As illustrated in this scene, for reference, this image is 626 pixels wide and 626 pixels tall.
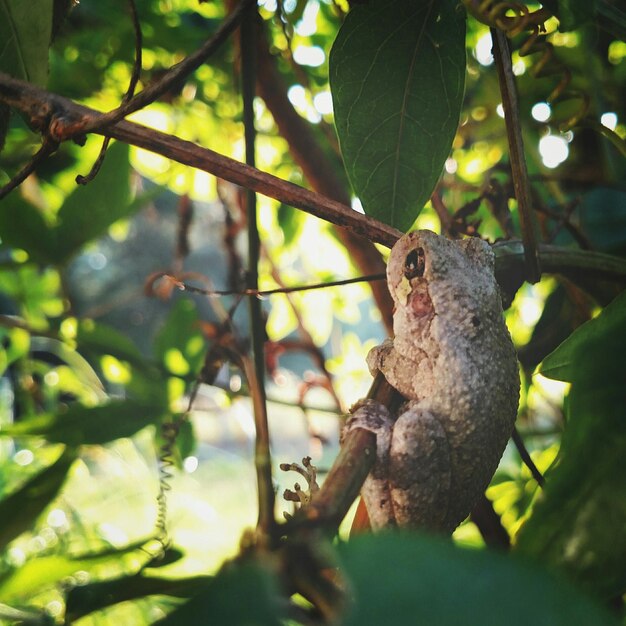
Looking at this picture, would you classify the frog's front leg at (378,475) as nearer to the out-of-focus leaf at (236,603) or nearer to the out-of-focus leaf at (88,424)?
the out-of-focus leaf at (236,603)

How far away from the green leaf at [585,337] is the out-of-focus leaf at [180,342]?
0.63 m

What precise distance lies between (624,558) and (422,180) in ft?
0.94

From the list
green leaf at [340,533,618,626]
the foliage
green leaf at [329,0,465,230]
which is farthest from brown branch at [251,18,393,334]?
green leaf at [340,533,618,626]

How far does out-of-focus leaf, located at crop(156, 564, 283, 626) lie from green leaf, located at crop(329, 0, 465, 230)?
1.02ft

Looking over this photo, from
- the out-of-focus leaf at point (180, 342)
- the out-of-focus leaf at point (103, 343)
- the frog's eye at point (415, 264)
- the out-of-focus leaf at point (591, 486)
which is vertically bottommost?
the out-of-focus leaf at point (591, 486)

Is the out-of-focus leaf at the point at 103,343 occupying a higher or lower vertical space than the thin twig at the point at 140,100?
higher

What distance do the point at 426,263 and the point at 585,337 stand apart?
11cm

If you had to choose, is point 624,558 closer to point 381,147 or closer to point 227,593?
point 227,593

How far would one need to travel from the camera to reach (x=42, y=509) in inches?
24.4

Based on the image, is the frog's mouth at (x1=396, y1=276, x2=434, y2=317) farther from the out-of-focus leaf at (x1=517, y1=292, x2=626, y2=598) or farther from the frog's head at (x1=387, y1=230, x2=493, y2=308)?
the out-of-focus leaf at (x1=517, y1=292, x2=626, y2=598)

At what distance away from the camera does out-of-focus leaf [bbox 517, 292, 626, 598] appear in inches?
10.5

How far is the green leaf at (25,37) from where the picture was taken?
46 centimetres

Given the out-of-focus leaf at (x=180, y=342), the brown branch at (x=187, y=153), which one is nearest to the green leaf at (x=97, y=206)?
the out-of-focus leaf at (x=180, y=342)

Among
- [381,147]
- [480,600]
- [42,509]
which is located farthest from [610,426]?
[42,509]
